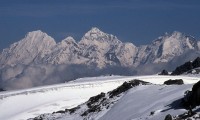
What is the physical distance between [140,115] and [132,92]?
17.8m

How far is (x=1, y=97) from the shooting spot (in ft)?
377

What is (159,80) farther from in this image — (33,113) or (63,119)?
(63,119)

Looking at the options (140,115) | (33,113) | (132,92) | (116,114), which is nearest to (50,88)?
(33,113)

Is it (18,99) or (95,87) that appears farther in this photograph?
(95,87)

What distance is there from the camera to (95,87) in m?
127

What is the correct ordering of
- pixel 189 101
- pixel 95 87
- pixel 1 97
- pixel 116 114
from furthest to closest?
pixel 95 87, pixel 1 97, pixel 116 114, pixel 189 101

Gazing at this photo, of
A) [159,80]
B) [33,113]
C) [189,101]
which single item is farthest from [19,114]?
[189,101]

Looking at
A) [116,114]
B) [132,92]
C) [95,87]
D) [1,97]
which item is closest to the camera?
[116,114]

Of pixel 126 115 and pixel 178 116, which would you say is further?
pixel 126 115

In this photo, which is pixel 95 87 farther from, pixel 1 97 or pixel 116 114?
pixel 116 114

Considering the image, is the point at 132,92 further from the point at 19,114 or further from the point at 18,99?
the point at 18,99

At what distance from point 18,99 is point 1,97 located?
3.65 metres

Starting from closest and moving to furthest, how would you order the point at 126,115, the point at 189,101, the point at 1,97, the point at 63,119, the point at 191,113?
1. the point at 191,113
2. the point at 189,101
3. the point at 126,115
4. the point at 63,119
5. the point at 1,97

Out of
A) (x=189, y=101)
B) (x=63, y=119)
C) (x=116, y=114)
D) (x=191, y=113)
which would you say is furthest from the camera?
(x=63, y=119)
